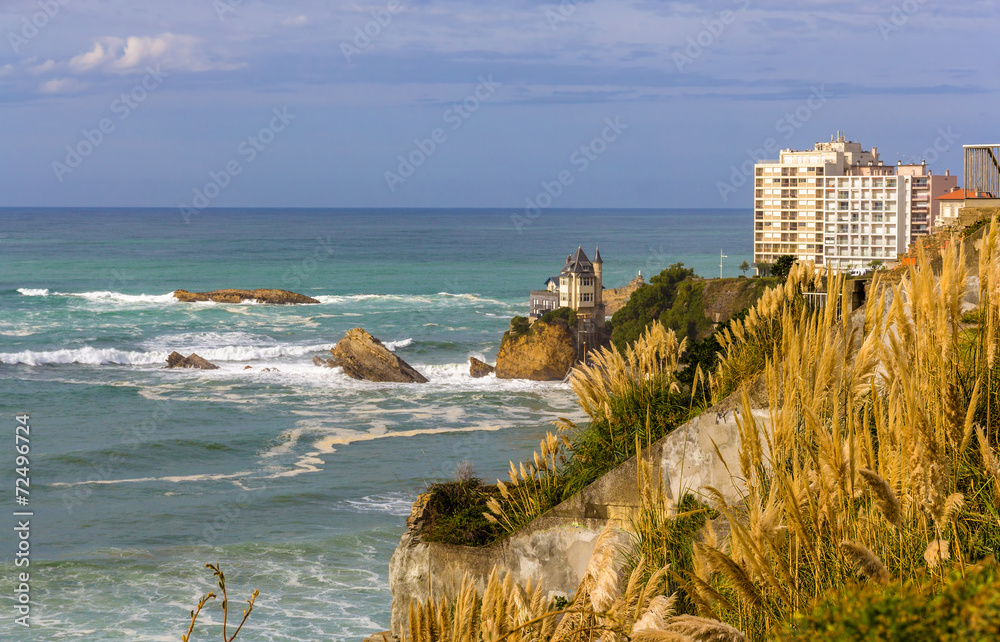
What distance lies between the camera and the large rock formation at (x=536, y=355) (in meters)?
43.5

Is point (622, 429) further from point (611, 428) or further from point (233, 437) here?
point (233, 437)

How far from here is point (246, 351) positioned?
47062 millimetres

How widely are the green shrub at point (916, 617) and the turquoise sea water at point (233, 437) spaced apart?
11703 millimetres

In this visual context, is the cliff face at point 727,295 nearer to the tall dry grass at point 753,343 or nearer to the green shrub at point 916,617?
the tall dry grass at point 753,343

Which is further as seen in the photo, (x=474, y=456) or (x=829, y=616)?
(x=474, y=456)

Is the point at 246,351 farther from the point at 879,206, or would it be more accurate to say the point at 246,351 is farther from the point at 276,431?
the point at 879,206

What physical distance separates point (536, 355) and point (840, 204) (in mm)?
52578

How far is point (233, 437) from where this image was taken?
95.3 feet

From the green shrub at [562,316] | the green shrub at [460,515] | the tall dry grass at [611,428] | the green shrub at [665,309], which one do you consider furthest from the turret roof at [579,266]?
the tall dry grass at [611,428]

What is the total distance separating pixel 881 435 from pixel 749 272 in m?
104

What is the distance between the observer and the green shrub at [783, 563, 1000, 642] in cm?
198

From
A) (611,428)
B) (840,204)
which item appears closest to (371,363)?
(611,428)

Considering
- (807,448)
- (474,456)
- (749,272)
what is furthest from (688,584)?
(749,272)

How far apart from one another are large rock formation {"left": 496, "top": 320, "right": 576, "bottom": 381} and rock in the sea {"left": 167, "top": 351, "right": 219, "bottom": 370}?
11.9m
